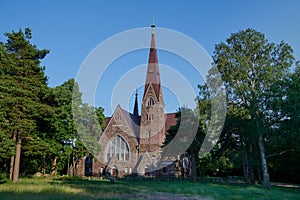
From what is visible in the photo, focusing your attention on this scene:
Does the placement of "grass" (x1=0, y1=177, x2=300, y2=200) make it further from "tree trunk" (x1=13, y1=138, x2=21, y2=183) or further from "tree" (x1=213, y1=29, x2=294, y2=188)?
"tree" (x1=213, y1=29, x2=294, y2=188)

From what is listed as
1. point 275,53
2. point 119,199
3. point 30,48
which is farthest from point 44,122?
point 275,53

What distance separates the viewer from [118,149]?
134 feet

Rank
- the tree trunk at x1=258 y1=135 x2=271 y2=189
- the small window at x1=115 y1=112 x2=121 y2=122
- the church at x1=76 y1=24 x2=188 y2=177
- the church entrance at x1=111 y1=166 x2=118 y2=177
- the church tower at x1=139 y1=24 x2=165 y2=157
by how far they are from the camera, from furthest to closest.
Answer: the small window at x1=115 y1=112 x2=121 y2=122
the church entrance at x1=111 y1=166 x2=118 y2=177
the church tower at x1=139 y1=24 x2=165 y2=157
the church at x1=76 y1=24 x2=188 y2=177
the tree trunk at x1=258 y1=135 x2=271 y2=189

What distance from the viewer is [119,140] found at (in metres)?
41.4

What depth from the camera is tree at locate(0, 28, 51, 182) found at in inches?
731

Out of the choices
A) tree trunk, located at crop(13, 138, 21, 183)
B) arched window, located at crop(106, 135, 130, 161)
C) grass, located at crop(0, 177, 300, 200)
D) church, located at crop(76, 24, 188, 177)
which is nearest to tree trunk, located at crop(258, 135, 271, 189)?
grass, located at crop(0, 177, 300, 200)

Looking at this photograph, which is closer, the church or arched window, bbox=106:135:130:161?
the church

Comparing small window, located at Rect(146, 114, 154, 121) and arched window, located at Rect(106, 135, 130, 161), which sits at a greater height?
small window, located at Rect(146, 114, 154, 121)

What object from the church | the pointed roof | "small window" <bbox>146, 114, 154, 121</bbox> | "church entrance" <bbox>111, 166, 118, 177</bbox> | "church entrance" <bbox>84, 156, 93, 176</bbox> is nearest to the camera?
the church

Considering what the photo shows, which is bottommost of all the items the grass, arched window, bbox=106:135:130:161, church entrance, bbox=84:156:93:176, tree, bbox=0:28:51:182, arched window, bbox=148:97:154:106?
the grass

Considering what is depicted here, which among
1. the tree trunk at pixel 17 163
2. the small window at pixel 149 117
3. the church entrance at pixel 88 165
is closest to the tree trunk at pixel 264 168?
the tree trunk at pixel 17 163

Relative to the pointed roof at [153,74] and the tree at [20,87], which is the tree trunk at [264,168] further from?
the pointed roof at [153,74]

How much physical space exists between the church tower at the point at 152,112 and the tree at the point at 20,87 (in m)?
19.9

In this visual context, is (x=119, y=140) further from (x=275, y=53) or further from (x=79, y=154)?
(x=275, y=53)
